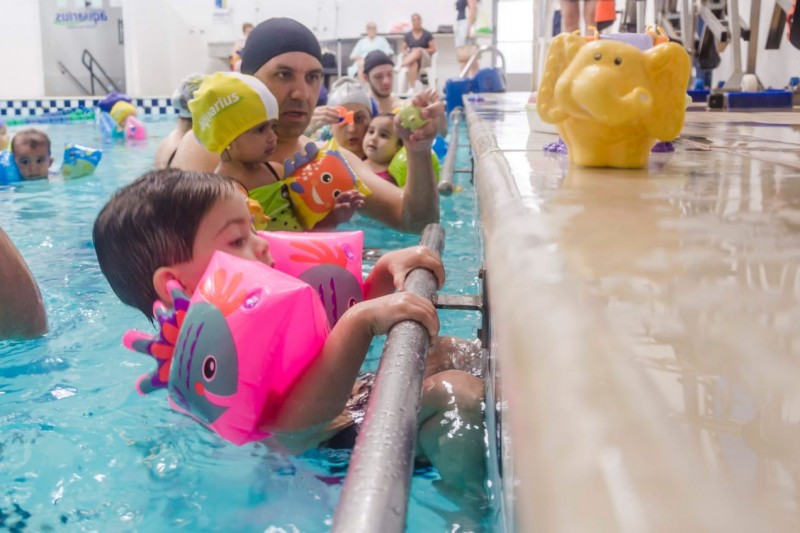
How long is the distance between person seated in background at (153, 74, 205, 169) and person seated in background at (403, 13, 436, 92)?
9918 millimetres

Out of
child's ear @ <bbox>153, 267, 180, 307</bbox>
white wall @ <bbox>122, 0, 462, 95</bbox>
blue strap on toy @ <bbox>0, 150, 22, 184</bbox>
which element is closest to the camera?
child's ear @ <bbox>153, 267, 180, 307</bbox>

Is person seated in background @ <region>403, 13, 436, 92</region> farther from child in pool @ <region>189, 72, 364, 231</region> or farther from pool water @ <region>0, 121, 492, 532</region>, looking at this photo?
pool water @ <region>0, 121, 492, 532</region>

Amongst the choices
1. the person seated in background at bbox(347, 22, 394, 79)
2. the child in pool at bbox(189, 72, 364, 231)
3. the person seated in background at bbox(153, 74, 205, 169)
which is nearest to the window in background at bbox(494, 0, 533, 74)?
the person seated in background at bbox(347, 22, 394, 79)

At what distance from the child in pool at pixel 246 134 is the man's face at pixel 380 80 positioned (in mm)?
3815

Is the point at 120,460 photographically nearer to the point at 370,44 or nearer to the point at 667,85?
the point at 667,85

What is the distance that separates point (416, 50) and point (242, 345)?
13.2 metres

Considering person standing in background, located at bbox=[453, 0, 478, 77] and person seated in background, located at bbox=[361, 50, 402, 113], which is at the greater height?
person standing in background, located at bbox=[453, 0, 478, 77]

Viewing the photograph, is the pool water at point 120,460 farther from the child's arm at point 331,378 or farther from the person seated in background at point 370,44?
the person seated in background at point 370,44

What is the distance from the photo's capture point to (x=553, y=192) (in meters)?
1.14

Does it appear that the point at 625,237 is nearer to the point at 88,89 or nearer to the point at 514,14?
the point at 514,14

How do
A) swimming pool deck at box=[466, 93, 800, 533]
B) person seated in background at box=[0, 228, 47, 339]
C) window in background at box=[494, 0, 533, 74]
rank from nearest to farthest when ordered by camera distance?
swimming pool deck at box=[466, 93, 800, 533]
person seated in background at box=[0, 228, 47, 339]
window in background at box=[494, 0, 533, 74]

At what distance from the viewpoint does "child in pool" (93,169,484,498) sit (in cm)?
140

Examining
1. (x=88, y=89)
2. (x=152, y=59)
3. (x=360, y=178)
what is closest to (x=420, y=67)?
(x=152, y=59)

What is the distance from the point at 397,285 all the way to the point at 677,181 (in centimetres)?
59
